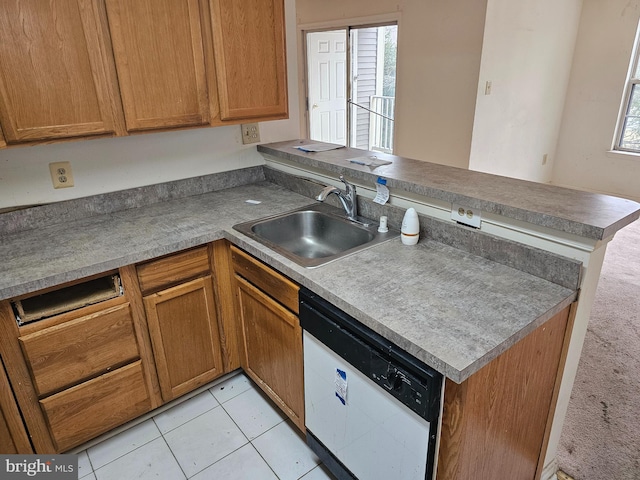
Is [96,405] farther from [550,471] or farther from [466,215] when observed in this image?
[550,471]

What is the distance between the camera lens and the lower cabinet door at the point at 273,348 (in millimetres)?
1639

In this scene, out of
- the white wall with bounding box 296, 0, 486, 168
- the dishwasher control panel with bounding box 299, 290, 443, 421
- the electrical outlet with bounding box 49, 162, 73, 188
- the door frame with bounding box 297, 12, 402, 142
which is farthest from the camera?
the door frame with bounding box 297, 12, 402, 142

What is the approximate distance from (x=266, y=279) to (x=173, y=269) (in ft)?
1.37

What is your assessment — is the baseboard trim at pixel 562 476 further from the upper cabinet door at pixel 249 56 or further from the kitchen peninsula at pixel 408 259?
the upper cabinet door at pixel 249 56

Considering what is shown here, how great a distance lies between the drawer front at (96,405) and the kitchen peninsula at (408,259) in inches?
1.3

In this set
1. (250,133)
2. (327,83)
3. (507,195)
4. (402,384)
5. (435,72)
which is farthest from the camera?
(327,83)

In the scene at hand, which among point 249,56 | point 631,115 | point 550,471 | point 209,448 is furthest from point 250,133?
point 631,115

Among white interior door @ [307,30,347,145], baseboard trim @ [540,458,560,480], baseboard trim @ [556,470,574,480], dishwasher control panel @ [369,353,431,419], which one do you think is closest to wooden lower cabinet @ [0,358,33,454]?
dishwasher control panel @ [369,353,431,419]

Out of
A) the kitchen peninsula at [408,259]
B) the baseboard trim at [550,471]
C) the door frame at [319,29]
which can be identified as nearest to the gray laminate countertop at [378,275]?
the kitchen peninsula at [408,259]

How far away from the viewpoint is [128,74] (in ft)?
5.40

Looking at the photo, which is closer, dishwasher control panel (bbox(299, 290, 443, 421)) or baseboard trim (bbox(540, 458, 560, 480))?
dishwasher control panel (bbox(299, 290, 443, 421))

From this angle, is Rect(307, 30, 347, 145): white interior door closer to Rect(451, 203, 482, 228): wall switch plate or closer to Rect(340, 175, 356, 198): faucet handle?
Rect(340, 175, 356, 198): faucet handle

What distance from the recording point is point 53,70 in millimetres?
1497

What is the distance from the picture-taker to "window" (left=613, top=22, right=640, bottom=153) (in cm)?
466
